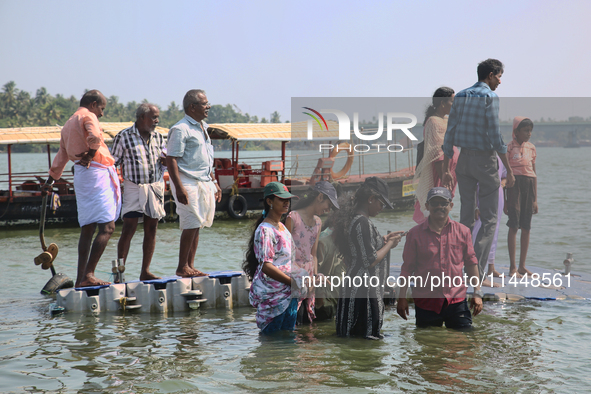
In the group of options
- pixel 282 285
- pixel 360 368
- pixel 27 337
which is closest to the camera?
pixel 360 368

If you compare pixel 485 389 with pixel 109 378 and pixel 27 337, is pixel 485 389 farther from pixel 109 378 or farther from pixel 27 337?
pixel 27 337

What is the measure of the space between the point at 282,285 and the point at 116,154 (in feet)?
8.07

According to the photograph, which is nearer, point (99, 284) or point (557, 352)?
point (557, 352)

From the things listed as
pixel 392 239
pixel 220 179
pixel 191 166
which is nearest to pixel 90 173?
pixel 191 166

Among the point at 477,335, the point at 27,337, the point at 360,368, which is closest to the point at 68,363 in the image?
the point at 27,337

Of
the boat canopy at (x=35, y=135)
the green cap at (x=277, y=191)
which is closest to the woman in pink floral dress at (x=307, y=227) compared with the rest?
the green cap at (x=277, y=191)

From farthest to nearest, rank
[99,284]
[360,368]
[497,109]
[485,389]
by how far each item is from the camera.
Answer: [99,284]
[497,109]
[360,368]
[485,389]

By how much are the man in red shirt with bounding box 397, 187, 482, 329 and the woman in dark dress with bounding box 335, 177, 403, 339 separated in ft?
0.68

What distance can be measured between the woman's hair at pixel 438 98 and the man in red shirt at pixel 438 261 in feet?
4.19

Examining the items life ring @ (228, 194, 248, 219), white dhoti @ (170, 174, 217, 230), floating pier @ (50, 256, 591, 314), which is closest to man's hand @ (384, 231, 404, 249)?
floating pier @ (50, 256, 591, 314)

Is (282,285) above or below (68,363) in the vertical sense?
above

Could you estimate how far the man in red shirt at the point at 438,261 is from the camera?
15.6 ft

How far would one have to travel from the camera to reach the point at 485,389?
3.76 meters

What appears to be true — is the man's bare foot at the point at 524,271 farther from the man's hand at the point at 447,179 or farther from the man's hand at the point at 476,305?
the man's hand at the point at 476,305
